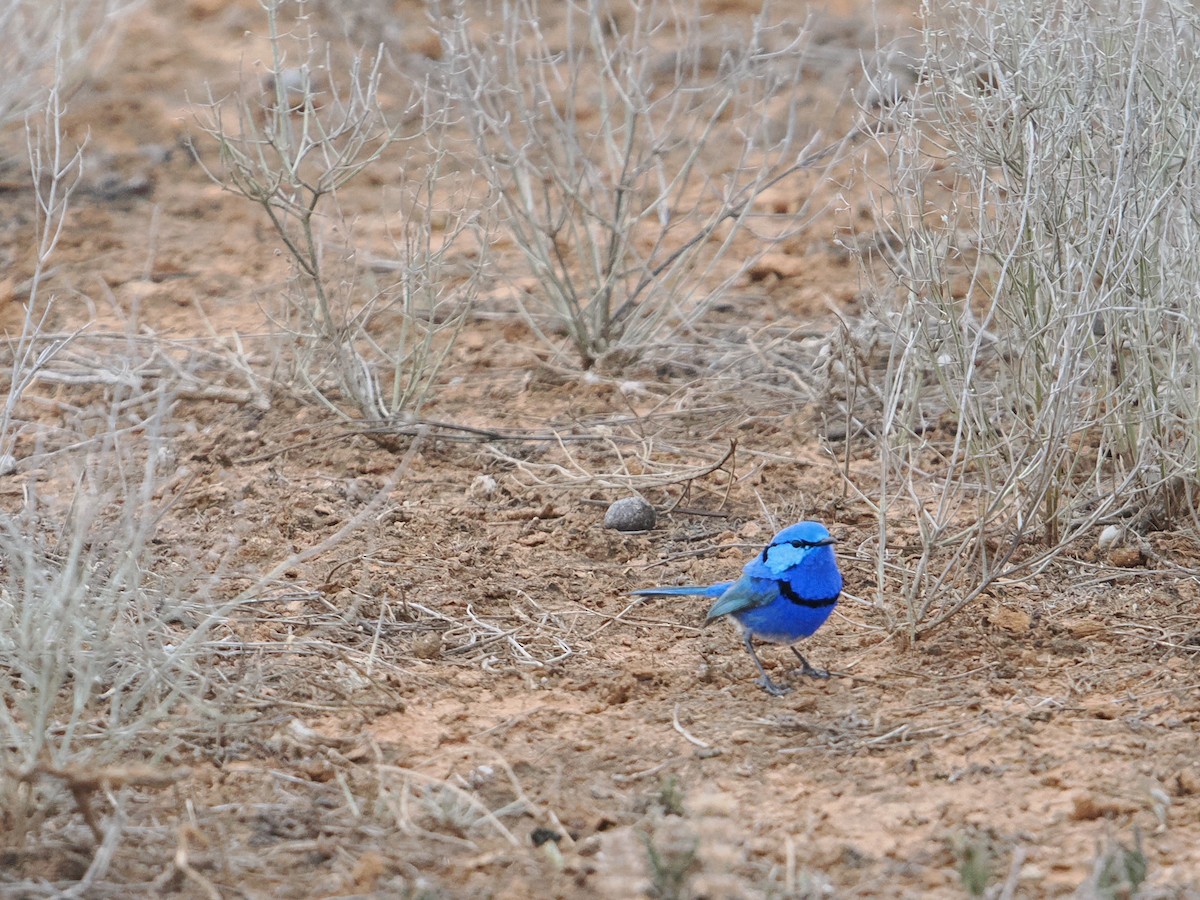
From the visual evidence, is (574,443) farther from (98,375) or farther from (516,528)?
(98,375)

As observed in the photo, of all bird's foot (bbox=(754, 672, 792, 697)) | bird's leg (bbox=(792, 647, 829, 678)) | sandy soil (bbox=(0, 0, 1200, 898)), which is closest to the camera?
sandy soil (bbox=(0, 0, 1200, 898))

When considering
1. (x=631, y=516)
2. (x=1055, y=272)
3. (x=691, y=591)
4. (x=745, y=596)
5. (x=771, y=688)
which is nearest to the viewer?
(x=771, y=688)

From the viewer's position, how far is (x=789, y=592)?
3947mm

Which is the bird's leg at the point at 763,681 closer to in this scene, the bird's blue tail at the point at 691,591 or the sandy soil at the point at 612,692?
the sandy soil at the point at 612,692

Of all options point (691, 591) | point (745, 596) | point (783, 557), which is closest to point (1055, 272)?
point (783, 557)

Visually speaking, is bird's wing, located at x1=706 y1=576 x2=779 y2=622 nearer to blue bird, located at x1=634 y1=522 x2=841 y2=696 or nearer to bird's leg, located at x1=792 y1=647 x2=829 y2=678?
blue bird, located at x1=634 y1=522 x2=841 y2=696

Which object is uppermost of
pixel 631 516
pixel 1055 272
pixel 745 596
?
pixel 1055 272

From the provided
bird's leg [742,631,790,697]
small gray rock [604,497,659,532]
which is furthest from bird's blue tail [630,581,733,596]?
small gray rock [604,497,659,532]

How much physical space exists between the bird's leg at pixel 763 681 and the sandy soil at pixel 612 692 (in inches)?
1.3

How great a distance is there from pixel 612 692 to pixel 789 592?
1.79ft

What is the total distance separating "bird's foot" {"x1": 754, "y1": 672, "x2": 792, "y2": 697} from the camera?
3.91 meters

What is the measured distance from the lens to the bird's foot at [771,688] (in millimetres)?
3908

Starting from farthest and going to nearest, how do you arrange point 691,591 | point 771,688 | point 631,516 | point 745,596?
point 631,516
point 691,591
point 745,596
point 771,688

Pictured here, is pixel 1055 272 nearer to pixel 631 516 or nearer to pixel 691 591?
pixel 691 591
